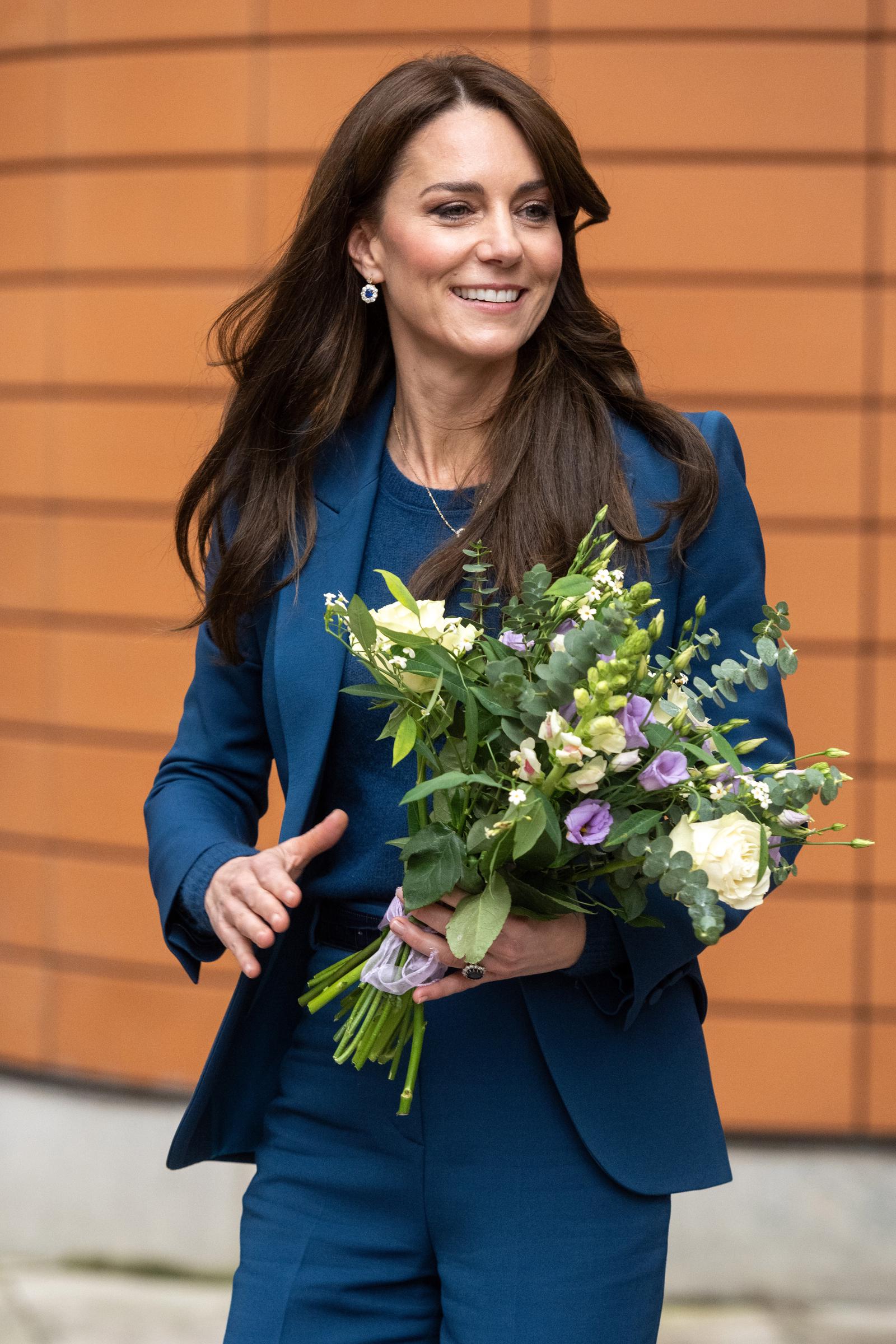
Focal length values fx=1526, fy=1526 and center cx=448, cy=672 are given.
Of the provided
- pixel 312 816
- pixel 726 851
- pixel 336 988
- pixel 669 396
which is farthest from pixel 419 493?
pixel 669 396

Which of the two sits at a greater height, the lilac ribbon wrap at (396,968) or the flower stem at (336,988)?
the lilac ribbon wrap at (396,968)

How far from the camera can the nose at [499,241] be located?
1813mm

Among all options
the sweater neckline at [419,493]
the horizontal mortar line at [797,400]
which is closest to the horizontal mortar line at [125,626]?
the horizontal mortar line at [797,400]

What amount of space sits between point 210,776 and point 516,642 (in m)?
0.74

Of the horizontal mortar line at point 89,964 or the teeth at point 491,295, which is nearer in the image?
the teeth at point 491,295

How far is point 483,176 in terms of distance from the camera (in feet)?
6.07

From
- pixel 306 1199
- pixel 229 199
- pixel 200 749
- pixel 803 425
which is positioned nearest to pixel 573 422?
pixel 200 749

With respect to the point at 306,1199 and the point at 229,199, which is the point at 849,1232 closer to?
the point at 306,1199

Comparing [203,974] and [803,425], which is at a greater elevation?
[803,425]

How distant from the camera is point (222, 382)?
165 inches

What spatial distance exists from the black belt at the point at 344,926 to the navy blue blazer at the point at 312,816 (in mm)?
37

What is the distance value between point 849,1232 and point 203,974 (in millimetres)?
1828

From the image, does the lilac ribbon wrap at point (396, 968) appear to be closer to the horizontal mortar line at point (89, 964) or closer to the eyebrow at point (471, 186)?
the eyebrow at point (471, 186)

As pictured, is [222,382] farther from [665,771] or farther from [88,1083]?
[665,771]
